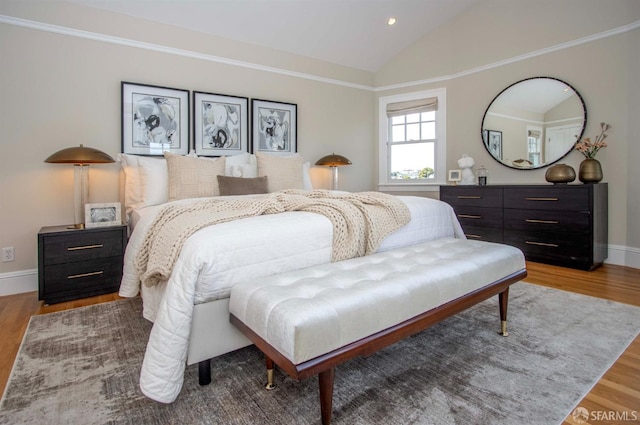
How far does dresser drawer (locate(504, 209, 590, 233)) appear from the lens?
3.23 meters

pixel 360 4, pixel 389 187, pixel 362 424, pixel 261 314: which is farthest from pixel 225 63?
pixel 362 424

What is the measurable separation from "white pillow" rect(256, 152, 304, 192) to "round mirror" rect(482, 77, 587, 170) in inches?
98.2

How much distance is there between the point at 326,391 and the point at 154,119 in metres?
3.24

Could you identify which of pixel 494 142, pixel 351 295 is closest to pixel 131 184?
pixel 351 295

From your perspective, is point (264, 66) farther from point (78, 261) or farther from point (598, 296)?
point (598, 296)

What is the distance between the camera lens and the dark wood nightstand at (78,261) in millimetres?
2539

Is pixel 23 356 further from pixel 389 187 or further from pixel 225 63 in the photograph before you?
pixel 389 187

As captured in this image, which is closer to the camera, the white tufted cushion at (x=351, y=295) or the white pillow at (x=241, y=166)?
the white tufted cushion at (x=351, y=295)

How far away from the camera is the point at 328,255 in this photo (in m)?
1.88

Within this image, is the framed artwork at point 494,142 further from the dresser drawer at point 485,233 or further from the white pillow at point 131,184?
the white pillow at point 131,184

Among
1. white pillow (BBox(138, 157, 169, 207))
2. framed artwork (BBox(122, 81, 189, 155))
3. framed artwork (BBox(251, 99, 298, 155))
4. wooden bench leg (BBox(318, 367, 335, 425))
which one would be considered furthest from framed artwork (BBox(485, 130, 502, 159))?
wooden bench leg (BBox(318, 367, 335, 425))

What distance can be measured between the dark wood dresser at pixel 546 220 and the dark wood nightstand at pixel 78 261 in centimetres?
369

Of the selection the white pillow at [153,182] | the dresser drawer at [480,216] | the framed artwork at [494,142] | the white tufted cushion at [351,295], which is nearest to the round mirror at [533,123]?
the framed artwork at [494,142]

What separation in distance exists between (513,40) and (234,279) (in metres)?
4.36
